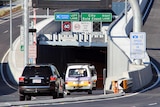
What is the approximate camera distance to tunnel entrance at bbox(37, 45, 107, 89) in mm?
66938

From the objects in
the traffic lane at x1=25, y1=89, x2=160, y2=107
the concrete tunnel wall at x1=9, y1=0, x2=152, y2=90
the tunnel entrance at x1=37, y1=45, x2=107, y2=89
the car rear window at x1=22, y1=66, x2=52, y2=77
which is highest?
the car rear window at x1=22, y1=66, x2=52, y2=77

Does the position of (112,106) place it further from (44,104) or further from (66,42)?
(66,42)

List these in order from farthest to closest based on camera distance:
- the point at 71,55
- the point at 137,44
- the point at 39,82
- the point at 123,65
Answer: the point at 71,55
the point at 123,65
the point at 137,44
the point at 39,82

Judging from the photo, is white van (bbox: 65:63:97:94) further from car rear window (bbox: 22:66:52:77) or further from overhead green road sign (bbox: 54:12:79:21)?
overhead green road sign (bbox: 54:12:79:21)

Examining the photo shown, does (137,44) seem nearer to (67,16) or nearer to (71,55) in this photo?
(67,16)

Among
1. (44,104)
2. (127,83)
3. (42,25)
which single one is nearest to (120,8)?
(42,25)

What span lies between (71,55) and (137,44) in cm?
4056

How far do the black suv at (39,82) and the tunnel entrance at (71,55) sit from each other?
3499 cm

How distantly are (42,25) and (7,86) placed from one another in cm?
1883

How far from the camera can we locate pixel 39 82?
28.4 meters

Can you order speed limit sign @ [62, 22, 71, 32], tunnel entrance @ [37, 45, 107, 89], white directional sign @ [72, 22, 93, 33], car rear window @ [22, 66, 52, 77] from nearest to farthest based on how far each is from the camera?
car rear window @ [22, 66, 52, 77] → tunnel entrance @ [37, 45, 107, 89] → speed limit sign @ [62, 22, 71, 32] → white directional sign @ [72, 22, 93, 33]

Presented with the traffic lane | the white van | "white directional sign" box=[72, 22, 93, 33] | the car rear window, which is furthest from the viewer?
"white directional sign" box=[72, 22, 93, 33]

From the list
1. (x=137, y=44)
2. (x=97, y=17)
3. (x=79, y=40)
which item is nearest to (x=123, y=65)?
(x=137, y=44)

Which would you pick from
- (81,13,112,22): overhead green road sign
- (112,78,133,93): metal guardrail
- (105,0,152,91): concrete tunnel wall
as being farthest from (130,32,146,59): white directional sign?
(81,13,112,22): overhead green road sign
